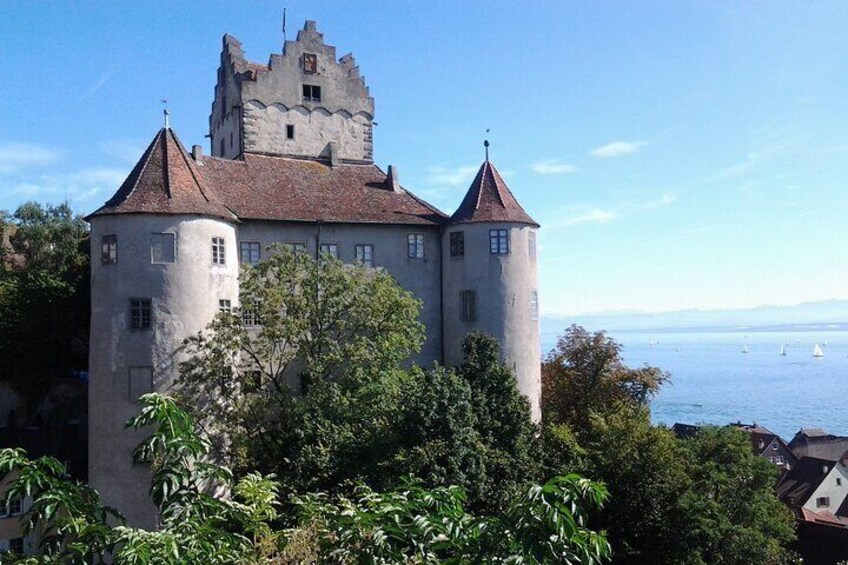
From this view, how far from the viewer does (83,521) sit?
10383 millimetres

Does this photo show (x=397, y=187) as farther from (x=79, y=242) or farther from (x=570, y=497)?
(x=570, y=497)

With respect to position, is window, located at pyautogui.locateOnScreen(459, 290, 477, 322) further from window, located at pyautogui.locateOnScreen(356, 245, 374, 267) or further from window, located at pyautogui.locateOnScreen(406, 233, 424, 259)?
window, located at pyautogui.locateOnScreen(356, 245, 374, 267)

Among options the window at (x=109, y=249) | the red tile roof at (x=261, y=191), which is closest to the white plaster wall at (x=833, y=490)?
the red tile roof at (x=261, y=191)

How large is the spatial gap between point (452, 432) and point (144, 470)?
38.3 ft

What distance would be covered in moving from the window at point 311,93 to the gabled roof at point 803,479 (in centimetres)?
4415

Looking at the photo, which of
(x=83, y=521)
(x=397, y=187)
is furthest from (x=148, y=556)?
(x=397, y=187)

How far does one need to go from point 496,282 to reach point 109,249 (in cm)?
1592

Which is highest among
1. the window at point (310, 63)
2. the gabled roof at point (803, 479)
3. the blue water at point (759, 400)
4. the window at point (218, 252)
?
the window at point (310, 63)

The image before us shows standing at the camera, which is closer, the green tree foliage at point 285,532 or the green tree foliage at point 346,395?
the green tree foliage at point 285,532

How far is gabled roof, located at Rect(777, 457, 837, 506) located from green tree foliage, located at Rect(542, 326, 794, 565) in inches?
1040

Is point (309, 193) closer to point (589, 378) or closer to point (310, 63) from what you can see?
point (310, 63)

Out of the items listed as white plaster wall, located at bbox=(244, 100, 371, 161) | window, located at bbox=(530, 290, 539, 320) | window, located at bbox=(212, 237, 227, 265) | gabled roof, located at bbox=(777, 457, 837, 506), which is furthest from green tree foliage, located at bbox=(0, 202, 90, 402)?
gabled roof, located at bbox=(777, 457, 837, 506)

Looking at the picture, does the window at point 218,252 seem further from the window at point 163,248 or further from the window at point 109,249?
the window at point 109,249

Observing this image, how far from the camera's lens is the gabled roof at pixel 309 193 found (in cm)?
3322
